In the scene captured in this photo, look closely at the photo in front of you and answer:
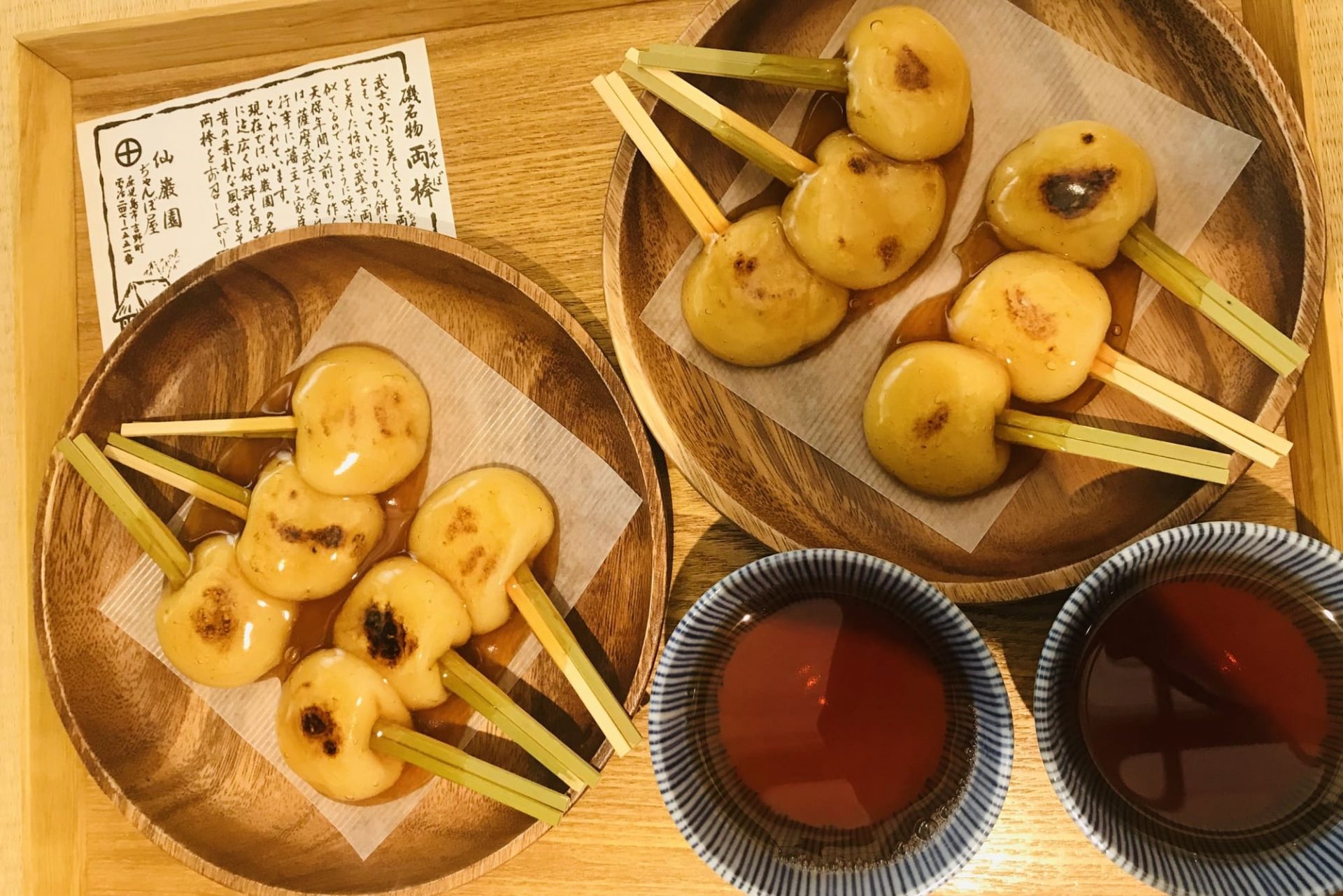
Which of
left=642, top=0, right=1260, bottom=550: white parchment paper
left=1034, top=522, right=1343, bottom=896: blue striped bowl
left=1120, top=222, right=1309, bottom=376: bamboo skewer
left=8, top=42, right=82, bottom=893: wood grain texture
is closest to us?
left=1034, top=522, right=1343, bottom=896: blue striped bowl

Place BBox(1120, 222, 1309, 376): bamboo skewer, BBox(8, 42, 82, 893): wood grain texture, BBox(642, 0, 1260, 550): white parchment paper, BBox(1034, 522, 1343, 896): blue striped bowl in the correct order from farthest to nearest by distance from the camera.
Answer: BBox(8, 42, 82, 893): wood grain texture < BBox(642, 0, 1260, 550): white parchment paper < BBox(1120, 222, 1309, 376): bamboo skewer < BBox(1034, 522, 1343, 896): blue striped bowl

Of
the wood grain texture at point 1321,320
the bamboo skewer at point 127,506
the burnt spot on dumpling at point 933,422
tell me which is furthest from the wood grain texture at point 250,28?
the wood grain texture at point 1321,320

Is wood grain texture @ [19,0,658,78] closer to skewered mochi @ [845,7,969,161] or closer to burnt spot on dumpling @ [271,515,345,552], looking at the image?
skewered mochi @ [845,7,969,161]

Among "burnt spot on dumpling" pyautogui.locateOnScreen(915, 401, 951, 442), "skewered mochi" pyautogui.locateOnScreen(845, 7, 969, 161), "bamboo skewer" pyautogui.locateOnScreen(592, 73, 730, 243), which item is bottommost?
"burnt spot on dumpling" pyautogui.locateOnScreen(915, 401, 951, 442)

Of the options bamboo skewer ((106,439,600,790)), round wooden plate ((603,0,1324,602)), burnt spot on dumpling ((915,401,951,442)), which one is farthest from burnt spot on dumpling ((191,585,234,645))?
burnt spot on dumpling ((915,401,951,442))

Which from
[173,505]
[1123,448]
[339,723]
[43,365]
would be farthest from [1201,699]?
[43,365]

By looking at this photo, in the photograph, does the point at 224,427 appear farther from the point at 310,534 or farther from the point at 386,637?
the point at 386,637

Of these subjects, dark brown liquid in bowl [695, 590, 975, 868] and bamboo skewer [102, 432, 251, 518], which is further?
bamboo skewer [102, 432, 251, 518]
